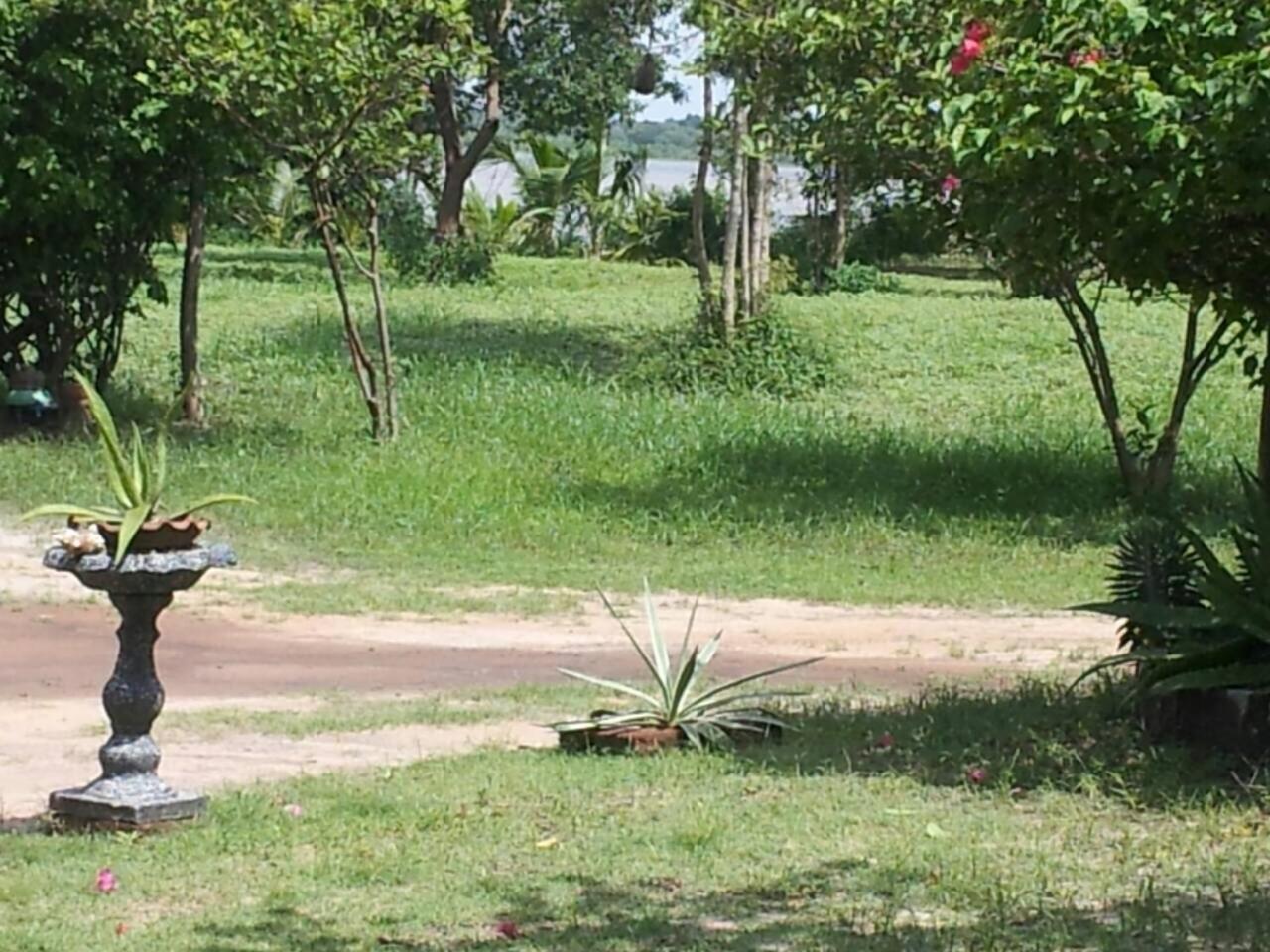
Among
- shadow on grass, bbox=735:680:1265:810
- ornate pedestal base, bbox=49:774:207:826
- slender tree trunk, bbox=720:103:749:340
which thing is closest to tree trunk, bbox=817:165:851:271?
slender tree trunk, bbox=720:103:749:340

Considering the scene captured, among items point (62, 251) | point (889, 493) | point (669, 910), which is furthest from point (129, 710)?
point (62, 251)

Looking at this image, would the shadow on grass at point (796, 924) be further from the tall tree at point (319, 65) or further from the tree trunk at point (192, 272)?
the tree trunk at point (192, 272)

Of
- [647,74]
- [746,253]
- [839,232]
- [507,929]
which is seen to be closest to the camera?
[507,929]

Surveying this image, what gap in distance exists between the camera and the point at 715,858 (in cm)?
580

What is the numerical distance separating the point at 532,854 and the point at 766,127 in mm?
10789

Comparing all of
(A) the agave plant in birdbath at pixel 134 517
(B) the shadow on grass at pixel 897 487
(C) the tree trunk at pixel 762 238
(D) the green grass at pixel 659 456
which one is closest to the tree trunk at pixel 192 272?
(D) the green grass at pixel 659 456

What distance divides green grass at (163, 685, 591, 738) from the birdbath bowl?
1.70 metres

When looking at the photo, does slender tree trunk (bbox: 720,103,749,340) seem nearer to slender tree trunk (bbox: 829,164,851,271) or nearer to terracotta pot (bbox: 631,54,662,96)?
terracotta pot (bbox: 631,54,662,96)

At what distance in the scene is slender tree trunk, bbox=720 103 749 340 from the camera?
1981 cm

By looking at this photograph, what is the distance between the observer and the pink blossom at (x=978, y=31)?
819cm

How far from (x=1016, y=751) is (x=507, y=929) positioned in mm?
2793

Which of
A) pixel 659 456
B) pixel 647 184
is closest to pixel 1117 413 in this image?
pixel 659 456

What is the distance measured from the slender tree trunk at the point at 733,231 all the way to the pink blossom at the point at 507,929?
1499cm

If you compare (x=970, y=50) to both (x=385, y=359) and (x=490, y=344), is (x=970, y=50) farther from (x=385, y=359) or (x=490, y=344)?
(x=490, y=344)
